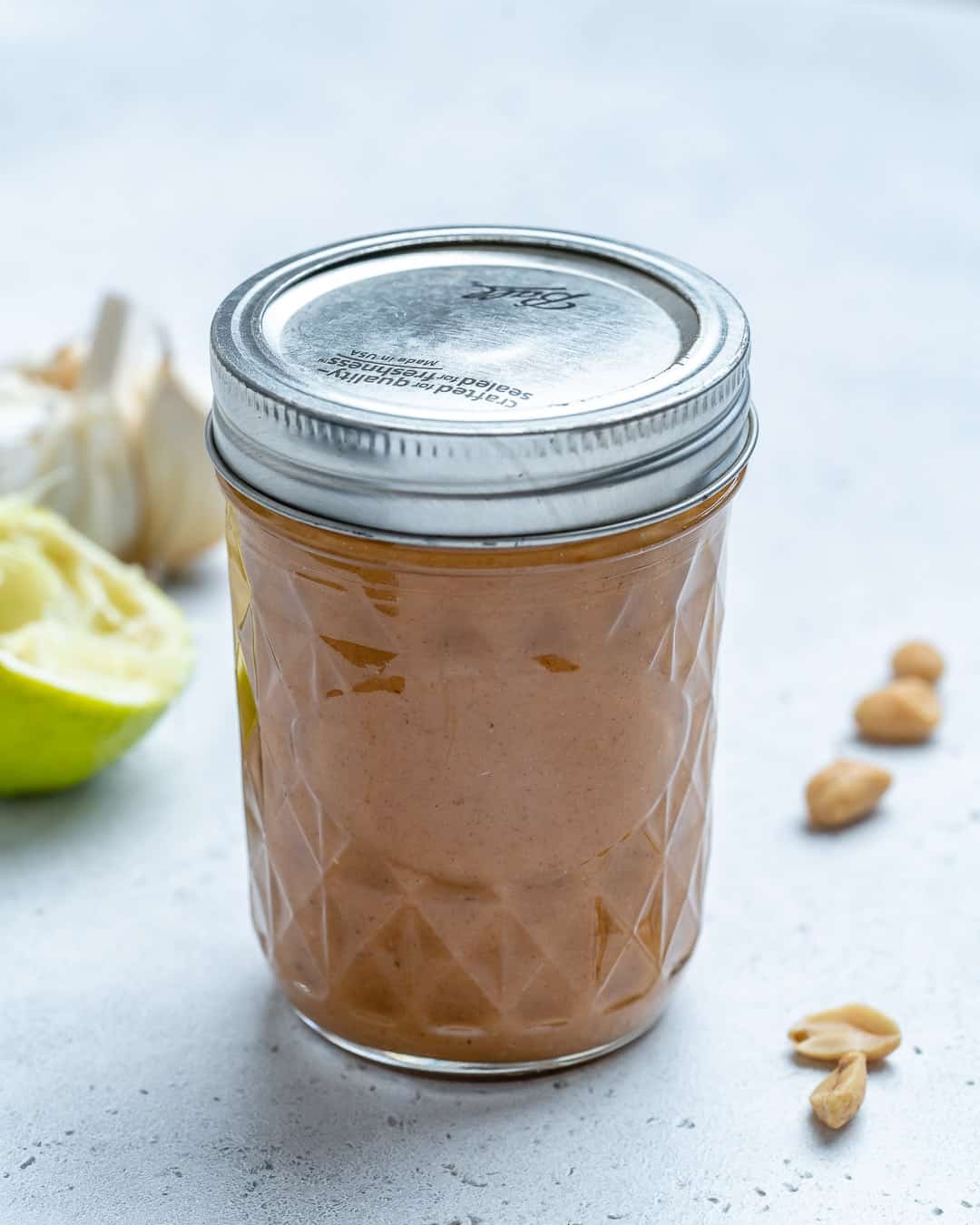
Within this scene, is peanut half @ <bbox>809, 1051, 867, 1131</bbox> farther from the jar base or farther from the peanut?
the jar base

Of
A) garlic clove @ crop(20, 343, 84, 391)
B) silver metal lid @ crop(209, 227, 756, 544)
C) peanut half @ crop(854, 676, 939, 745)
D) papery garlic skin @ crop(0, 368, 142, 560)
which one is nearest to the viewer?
silver metal lid @ crop(209, 227, 756, 544)

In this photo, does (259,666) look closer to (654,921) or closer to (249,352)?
(249,352)

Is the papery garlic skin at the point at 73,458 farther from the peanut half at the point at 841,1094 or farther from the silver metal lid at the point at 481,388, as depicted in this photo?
the peanut half at the point at 841,1094

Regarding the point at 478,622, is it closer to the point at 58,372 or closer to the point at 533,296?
the point at 533,296

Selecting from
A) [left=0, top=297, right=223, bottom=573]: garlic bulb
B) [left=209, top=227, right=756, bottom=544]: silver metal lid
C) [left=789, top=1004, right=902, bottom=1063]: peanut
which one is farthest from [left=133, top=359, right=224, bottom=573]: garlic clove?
[left=789, top=1004, right=902, bottom=1063]: peanut

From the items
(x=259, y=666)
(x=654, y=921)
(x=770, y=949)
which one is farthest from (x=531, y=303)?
(x=770, y=949)

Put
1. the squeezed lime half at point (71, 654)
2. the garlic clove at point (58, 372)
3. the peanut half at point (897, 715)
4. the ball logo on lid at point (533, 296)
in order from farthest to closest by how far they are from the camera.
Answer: the garlic clove at point (58, 372) → the peanut half at point (897, 715) → the squeezed lime half at point (71, 654) → the ball logo on lid at point (533, 296)

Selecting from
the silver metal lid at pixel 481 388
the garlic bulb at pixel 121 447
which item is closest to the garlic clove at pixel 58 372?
the garlic bulb at pixel 121 447
